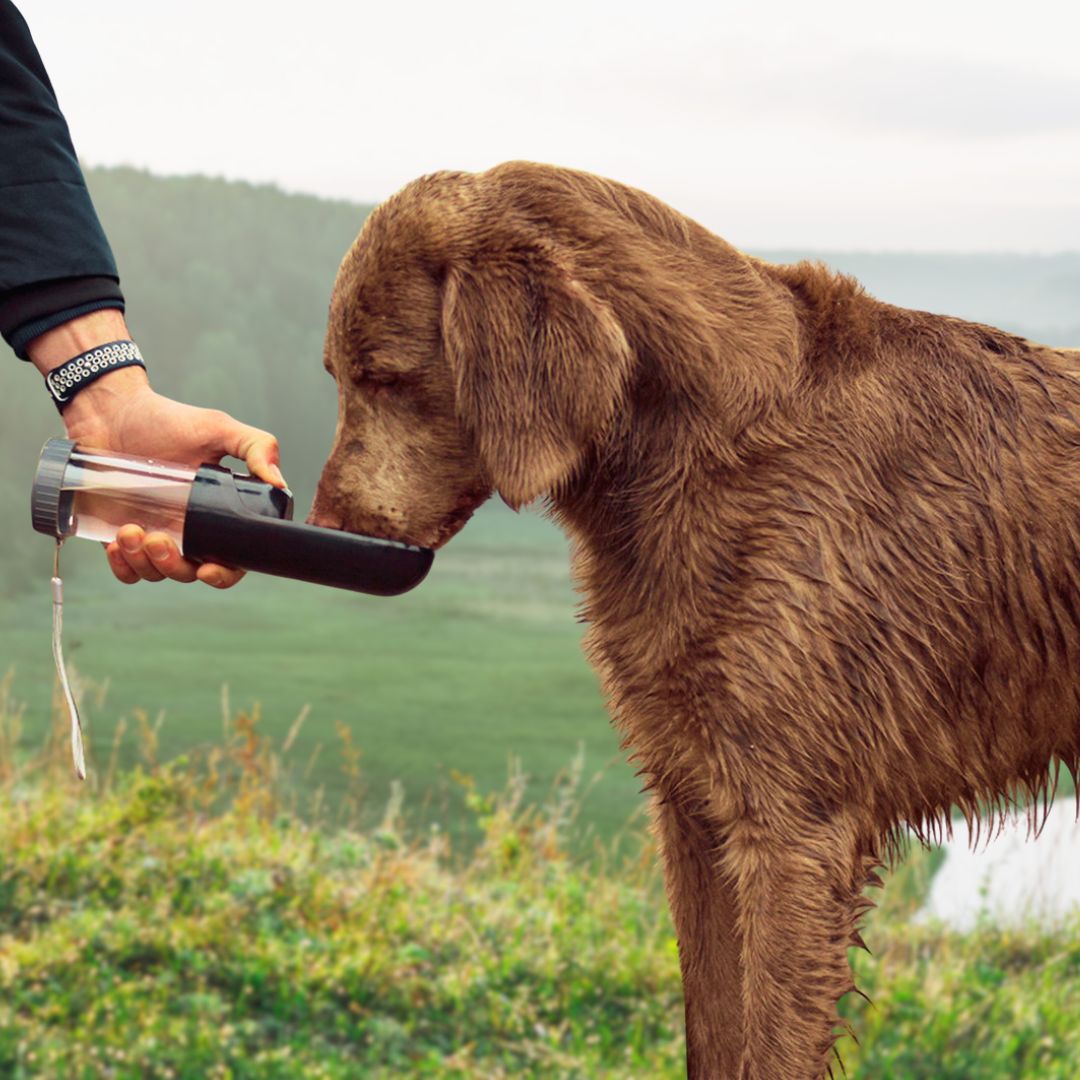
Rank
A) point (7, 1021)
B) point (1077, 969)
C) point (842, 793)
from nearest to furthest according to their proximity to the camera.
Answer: point (842, 793) < point (7, 1021) < point (1077, 969)

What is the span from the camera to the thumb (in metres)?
2.53

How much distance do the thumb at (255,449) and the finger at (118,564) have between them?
0.95 ft

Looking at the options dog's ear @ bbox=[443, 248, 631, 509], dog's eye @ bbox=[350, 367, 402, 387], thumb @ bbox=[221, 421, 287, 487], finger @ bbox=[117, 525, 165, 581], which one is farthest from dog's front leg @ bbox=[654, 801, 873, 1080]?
finger @ bbox=[117, 525, 165, 581]

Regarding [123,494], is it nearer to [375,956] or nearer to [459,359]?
[459,359]

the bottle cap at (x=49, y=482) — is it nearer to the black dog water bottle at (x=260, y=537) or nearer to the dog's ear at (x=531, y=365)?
the black dog water bottle at (x=260, y=537)

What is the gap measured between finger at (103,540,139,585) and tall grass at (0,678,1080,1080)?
2.39m

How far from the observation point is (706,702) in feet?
6.95

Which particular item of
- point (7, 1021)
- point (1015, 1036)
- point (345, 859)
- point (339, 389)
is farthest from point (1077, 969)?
point (339, 389)

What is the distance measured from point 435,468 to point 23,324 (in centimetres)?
90

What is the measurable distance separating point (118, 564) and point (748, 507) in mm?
1245

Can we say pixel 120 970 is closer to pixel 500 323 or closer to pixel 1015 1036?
pixel 1015 1036

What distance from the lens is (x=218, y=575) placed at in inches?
98.8

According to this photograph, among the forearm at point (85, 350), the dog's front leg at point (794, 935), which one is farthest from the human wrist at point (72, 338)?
the dog's front leg at point (794, 935)

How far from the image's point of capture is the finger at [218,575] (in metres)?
2.50
